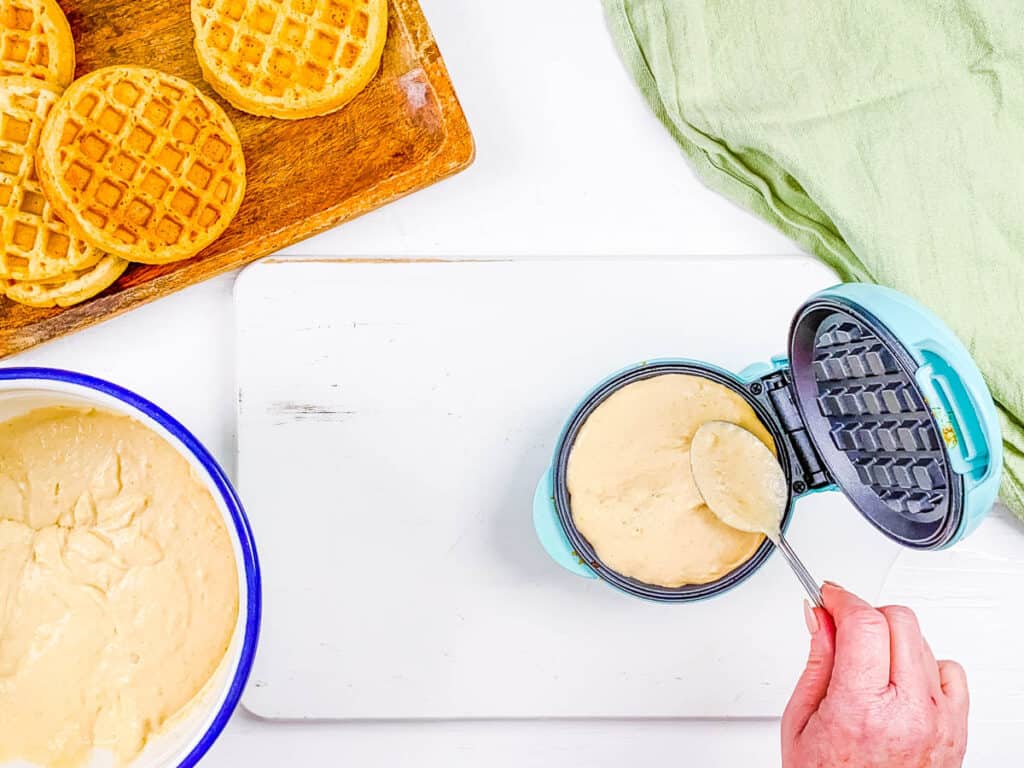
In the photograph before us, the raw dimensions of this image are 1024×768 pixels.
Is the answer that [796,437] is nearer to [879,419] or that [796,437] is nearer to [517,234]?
[879,419]

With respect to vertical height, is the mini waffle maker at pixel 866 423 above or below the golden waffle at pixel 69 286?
below

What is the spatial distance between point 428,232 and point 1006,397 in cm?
62

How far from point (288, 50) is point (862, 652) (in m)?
0.76

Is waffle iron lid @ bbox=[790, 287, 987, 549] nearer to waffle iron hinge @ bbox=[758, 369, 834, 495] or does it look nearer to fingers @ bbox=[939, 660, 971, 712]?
waffle iron hinge @ bbox=[758, 369, 834, 495]

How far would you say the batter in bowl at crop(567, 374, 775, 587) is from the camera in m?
0.86

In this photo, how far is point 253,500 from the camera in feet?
Answer: 3.20

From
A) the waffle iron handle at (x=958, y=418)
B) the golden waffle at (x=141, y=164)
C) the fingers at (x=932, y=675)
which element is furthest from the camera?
the golden waffle at (x=141, y=164)

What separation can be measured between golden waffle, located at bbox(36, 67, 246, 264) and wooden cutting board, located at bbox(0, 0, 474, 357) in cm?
3

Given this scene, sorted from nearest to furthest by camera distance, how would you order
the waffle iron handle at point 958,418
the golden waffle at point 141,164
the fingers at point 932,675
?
the waffle iron handle at point 958,418 < the fingers at point 932,675 < the golden waffle at point 141,164

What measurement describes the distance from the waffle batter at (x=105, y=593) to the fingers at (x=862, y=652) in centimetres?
49

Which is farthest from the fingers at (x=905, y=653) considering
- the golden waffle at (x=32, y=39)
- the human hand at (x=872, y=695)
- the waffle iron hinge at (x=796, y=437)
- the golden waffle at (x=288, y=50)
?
the golden waffle at (x=32, y=39)

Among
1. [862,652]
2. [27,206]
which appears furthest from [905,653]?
[27,206]

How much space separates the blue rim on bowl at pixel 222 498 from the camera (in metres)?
0.70

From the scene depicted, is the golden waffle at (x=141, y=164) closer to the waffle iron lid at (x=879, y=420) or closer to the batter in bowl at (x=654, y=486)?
the batter in bowl at (x=654, y=486)
